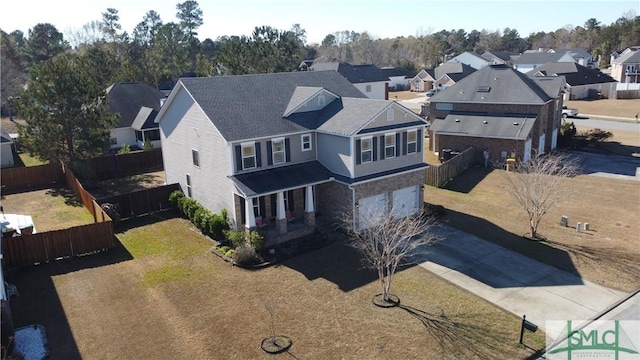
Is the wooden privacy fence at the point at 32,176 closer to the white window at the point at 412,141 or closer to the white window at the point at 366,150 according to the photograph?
the white window at the point at 366,150

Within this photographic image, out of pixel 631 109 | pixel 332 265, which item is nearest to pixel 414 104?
pixel 631 109

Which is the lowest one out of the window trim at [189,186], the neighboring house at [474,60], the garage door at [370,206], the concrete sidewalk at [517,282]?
the concrete sidewalk at [517,282]

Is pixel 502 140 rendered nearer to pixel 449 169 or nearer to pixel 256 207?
pixel 449 169

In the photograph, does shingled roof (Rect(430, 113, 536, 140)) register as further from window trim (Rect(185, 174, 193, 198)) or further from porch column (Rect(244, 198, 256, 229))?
porch column (Rect(244, 198, 256, 229))

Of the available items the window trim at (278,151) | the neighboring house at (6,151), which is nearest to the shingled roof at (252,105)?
the window trim at (278,151)

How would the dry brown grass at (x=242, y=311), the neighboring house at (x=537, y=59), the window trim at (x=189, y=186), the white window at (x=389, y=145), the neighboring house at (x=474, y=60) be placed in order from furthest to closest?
the neighboring house at (x=474, y=60) < the neighboring house at (x=537, y=59) < the window trim at (x=189, y=186) < the white window at (x=389, y=145) < the dry brown grass at (x=242, y=311)

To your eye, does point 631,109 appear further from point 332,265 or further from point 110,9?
point 110,9
